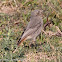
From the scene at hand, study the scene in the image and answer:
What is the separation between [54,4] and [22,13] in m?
1.07

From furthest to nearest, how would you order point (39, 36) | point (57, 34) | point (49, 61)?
1. point (39, 36)
2. point (57, 34)
3. point (49, 61)

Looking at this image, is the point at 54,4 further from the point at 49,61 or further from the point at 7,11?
the point at 49,61

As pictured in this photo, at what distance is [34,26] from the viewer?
28.7 feet

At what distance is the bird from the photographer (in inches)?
331

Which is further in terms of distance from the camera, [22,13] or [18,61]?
[22,13]

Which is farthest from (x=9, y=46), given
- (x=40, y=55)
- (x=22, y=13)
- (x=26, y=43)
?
(x=22, y=13)

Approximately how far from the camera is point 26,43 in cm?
843

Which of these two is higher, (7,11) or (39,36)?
(7,11)

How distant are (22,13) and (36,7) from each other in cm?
57

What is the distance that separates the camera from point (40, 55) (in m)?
7.35

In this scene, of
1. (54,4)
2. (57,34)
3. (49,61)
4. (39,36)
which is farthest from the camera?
(54,4)

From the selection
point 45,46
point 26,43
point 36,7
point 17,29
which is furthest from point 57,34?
point 36,7

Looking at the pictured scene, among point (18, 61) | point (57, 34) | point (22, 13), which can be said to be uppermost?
point (22, 13)

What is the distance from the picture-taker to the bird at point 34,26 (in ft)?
27.6
